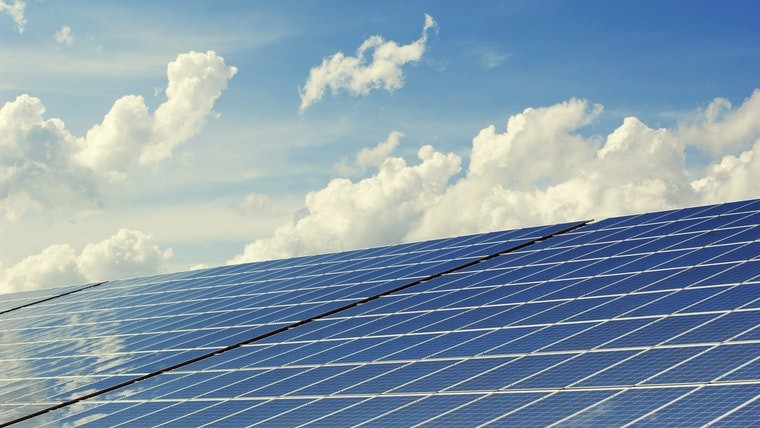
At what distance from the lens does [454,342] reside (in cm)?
2147

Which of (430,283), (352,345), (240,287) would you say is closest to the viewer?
(352,345)

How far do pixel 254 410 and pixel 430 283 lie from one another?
35.6 feet

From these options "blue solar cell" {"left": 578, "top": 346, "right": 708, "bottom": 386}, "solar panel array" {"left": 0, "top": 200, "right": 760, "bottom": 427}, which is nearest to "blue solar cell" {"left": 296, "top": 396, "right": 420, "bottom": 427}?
"solar panel array" {"left": 0, "top": 200, "right": 760, "bottom": 427}

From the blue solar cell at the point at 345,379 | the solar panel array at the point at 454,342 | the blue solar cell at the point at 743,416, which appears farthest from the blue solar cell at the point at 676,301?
the blue solar cell at the point at 743,416

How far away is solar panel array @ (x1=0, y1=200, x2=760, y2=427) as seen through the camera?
54.1ft

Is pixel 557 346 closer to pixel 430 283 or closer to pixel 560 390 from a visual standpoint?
pixel 560 390

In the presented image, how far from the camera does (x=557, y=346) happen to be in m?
19.3

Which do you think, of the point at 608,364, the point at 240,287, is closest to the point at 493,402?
the point at 608,364

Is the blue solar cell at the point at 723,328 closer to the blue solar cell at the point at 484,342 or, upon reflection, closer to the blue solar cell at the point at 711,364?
the blue solar cell at the point at 711,364

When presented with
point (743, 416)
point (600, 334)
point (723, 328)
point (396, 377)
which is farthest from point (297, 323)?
point (743, 416)

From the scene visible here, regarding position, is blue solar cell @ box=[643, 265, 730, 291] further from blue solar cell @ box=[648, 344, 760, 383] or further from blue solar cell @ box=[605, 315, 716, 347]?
blue solar cell @ box=[648, 344, 760, 383]

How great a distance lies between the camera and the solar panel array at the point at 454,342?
16500 millimetres

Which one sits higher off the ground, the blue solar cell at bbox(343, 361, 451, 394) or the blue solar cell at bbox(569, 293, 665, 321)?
the blue solar cell at bbox(569, 293, 665, 321)

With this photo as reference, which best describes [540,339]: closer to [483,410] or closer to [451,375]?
[451,375]
